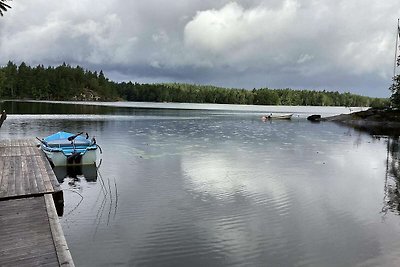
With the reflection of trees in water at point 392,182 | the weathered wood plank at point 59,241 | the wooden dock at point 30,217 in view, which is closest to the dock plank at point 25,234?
the wooden dock at point 30,217

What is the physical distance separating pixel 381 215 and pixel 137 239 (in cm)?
1193

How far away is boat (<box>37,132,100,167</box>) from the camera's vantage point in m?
26.5

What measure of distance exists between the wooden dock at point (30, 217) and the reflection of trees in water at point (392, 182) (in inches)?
616

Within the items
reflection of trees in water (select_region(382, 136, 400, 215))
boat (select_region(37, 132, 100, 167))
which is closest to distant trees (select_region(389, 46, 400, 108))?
reflection of trees in water (select_region(382, 136, 400, 215))

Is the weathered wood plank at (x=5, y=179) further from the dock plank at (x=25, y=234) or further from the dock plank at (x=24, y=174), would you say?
the dock plank at (x=25, y=234)

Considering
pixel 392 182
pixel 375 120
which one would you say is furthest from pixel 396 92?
pixel 392 182

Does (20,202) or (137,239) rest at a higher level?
(20,202)

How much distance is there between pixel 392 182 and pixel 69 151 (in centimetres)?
2324

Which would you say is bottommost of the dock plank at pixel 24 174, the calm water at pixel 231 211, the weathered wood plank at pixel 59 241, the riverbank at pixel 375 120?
the calm water at pixel 231 211

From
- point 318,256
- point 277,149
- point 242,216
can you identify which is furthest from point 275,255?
point 277,149

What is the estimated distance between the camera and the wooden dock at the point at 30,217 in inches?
357

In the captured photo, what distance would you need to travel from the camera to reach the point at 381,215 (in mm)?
17781

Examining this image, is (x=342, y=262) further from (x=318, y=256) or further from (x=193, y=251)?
(x=193, y=251)

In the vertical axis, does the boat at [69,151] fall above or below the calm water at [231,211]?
above
